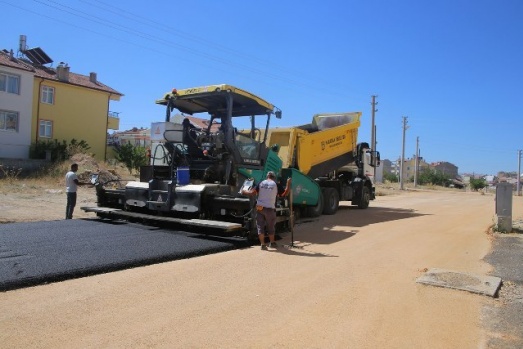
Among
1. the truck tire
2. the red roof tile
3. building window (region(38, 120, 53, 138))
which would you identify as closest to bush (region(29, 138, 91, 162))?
building window (region(38, 120, 53, 138))

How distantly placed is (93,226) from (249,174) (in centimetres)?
329

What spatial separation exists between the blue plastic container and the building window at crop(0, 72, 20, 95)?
24801 millimetres

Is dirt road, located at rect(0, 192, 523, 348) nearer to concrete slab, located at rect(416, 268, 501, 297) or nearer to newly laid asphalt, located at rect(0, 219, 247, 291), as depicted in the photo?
concrete slab, located at rect(416, 268, 501, 297)

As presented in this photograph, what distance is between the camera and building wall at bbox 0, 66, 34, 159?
28312 millimetres

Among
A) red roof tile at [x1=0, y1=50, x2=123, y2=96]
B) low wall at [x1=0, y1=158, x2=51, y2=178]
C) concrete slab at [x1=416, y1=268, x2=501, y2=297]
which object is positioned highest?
red roof tile at [x1=0, y1=50, x2=123, y2=96]

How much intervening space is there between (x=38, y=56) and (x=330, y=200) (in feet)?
99.3

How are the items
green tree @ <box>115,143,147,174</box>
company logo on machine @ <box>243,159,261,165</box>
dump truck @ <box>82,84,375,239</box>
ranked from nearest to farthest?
dump truck @ <box>82,84,375,239</box> → company logo on machine @ <box>243,159,261,165</box> → green tree @ <box>115,143,147,174</box>

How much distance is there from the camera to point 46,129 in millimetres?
32469

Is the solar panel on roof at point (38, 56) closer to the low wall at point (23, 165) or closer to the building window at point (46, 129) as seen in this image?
the building window at point (46, 129)

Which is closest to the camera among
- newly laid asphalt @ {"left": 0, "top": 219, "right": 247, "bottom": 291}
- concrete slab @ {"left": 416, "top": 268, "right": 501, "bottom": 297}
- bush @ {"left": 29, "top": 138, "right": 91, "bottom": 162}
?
newly laid asphalt @ {"left": 0, "top": 219, "right": 247, "bottom": 291}

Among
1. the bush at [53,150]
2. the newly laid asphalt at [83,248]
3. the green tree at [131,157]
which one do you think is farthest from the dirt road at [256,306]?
→ the bush at [53,150]

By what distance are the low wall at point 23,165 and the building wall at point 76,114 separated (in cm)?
634

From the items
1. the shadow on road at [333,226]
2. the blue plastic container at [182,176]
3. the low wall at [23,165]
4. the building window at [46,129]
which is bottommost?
the shadow on road at [333,226]

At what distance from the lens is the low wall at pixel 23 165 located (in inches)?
930
